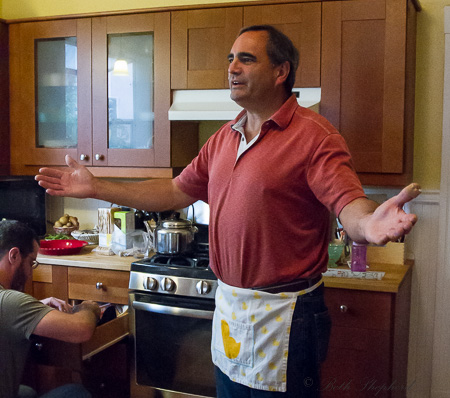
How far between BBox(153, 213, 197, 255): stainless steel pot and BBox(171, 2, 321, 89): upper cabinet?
2.22ft

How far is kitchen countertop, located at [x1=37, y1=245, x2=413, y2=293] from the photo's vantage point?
2277mm

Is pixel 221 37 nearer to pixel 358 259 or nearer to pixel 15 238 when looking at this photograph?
pixel 358 259

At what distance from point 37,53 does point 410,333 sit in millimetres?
2405

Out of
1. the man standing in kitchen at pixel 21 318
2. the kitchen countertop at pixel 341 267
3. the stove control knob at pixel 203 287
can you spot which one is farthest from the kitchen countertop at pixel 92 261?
the man standing in kitchen at pixel 21 318

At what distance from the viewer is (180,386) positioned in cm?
256

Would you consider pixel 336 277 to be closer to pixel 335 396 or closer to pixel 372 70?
pixel 335 396

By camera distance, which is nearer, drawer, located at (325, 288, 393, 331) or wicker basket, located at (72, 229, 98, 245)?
drawer, located at (325, 288, 393, 331)

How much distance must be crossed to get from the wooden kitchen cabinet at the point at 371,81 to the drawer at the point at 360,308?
530 mm

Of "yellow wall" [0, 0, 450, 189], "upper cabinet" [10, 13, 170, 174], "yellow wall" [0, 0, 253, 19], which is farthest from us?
"yellow wall" [0, 0, 253, 19]

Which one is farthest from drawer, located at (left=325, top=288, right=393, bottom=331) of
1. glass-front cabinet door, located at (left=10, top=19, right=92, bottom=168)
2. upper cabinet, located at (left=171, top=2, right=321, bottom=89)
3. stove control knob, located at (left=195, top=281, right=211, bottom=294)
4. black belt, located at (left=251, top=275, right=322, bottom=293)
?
glass-front cabinet door, located at (left=10, top=19, right=92, bottom=168)

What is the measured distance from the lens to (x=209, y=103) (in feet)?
9.16

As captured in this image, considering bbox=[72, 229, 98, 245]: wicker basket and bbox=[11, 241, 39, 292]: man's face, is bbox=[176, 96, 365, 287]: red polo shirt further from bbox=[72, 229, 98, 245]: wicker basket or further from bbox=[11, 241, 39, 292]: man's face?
bbox=[72, 229, 98, 245]: wicker basket

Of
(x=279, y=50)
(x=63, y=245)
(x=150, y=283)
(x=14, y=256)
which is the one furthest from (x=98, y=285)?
(x=279, y=50)

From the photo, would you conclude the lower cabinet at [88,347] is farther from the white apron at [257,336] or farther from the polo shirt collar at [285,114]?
the polo shirt collar at [285,114]
